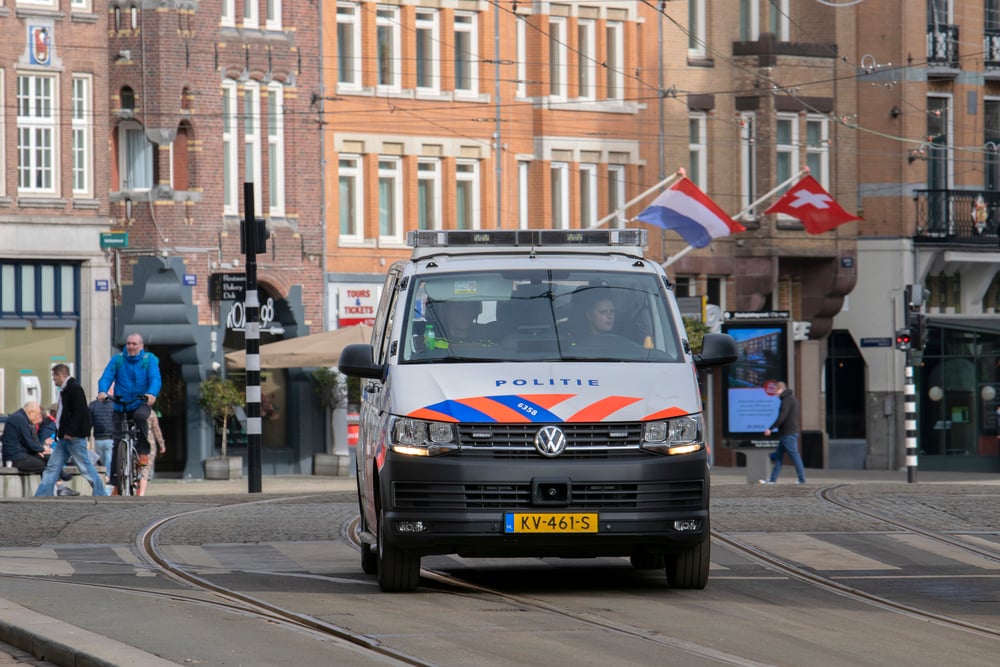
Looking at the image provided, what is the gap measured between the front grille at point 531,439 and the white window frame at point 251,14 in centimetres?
3019

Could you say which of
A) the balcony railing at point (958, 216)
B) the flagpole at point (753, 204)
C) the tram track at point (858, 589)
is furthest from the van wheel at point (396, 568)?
the balcony railing at point (958, 216)

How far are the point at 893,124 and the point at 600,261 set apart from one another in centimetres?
3667

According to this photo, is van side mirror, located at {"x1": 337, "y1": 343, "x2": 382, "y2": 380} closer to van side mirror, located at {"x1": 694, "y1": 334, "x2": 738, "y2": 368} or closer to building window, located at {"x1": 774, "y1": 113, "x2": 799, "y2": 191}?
van side mirror, located at {"x1": 694, "y1": 334, "x2": 738, "y2": 368}

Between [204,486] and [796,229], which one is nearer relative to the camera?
[204,486]

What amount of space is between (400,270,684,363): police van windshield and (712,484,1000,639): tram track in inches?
72.8

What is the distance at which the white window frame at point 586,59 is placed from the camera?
47062 millimetres

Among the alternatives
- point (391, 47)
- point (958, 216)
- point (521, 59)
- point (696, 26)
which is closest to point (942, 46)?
point (958, 216)

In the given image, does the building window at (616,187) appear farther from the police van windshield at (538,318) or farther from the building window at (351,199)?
the police van windshield at (538,318)

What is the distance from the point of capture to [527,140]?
46375 millimetres

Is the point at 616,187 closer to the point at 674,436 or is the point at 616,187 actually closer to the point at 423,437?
the point at 674,436

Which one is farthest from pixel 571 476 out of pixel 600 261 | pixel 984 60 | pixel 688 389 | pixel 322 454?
pixel 984 60

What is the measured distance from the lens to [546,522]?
12.8 m

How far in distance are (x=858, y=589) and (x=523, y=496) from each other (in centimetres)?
242

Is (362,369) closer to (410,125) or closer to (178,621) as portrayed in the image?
(178,621)
